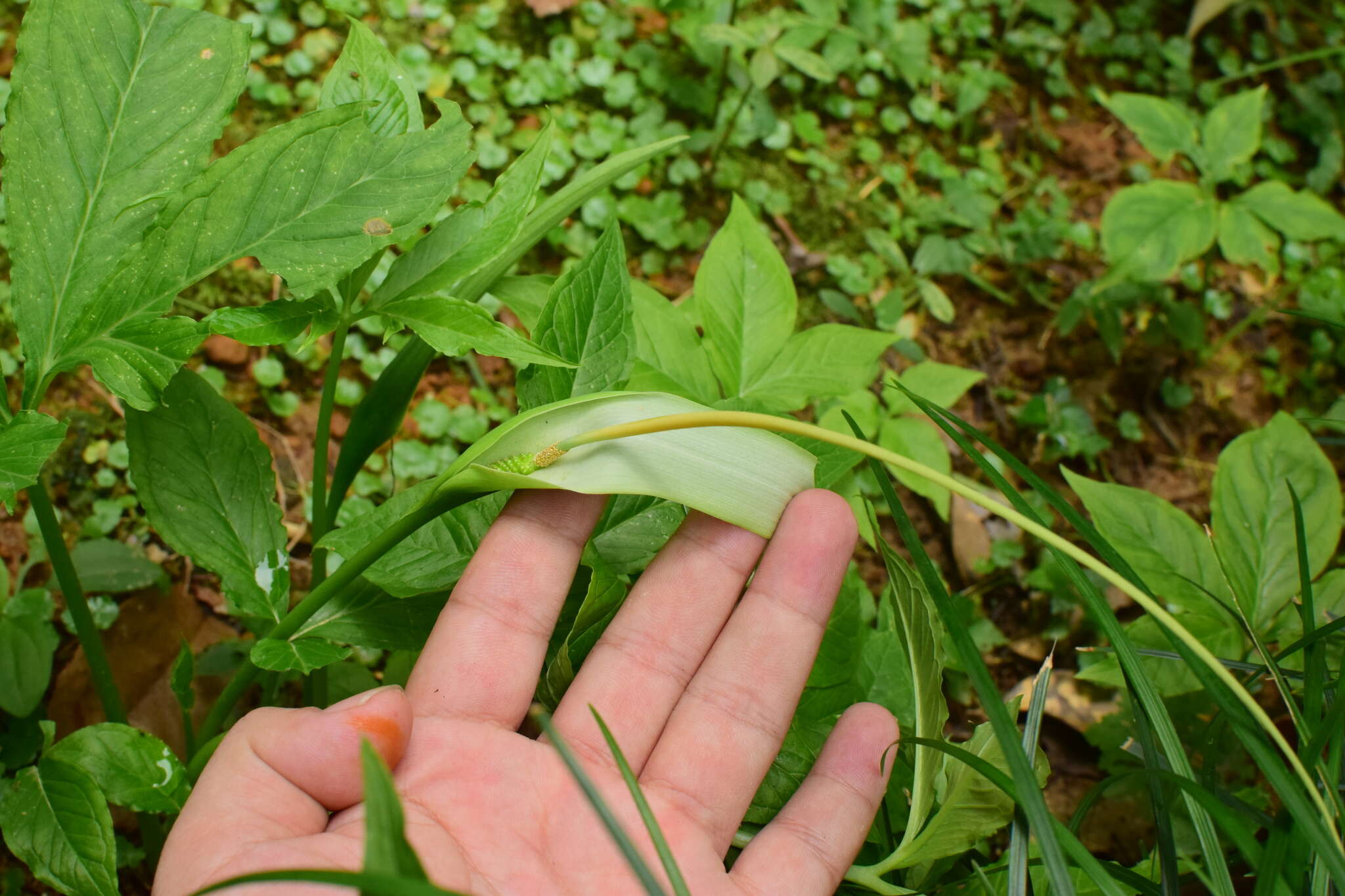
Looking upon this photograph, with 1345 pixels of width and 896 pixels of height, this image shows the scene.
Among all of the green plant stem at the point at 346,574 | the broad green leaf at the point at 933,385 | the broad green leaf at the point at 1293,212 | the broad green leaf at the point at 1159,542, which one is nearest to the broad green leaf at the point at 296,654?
the green plant stem at the point at 346,574

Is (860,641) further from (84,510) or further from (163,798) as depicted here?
(84,510)

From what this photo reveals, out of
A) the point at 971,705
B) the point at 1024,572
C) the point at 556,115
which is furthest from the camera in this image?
the point at 556,115

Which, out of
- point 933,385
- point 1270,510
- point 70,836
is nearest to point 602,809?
point 70,836

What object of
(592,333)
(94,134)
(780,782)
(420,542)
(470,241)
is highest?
(94,134)

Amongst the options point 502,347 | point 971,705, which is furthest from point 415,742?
point 971,705

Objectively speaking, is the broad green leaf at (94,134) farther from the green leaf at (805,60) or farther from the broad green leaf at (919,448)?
the green leaf at (805,60)

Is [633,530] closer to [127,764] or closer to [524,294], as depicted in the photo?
[524,294]
